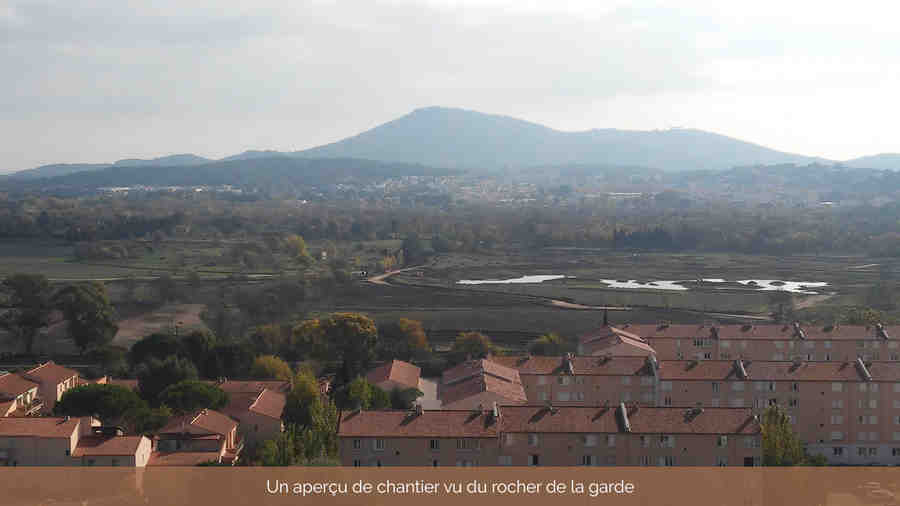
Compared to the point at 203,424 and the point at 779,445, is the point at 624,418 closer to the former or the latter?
the point at 779,445

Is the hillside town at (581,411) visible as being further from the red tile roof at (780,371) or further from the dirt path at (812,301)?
the dirt path at (812,301)

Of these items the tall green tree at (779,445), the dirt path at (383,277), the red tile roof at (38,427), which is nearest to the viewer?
the tall green tree at (779,445)

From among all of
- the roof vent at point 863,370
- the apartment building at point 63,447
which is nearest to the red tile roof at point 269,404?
the apartment building at point 63,447

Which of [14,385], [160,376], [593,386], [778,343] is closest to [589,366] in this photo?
[593,386]

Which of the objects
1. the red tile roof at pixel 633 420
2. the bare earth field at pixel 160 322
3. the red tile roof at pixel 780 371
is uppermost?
the red tile roof at pixel 633 420

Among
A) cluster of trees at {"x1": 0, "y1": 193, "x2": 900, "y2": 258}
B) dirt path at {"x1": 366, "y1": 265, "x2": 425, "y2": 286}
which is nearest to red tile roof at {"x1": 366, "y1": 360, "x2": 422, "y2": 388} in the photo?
dirt path at {"x1": 366, "y1": 265, "x2": 425, "y2": 286}

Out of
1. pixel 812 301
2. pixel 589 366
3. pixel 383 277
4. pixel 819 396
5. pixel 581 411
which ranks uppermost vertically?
pixel 581 411
